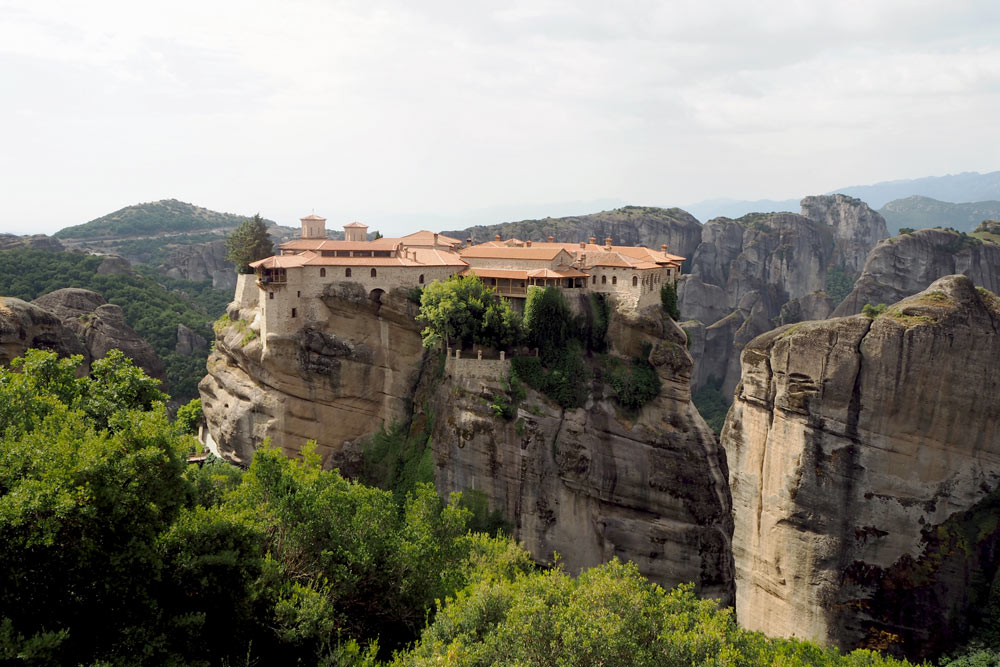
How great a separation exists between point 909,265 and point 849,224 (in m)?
47.0

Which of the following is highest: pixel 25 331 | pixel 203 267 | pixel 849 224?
pixel 849 224

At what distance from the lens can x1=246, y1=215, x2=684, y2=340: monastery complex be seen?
3900 centimetres

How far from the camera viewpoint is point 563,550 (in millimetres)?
36938

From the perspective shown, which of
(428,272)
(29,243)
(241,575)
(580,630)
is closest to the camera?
(580,630)

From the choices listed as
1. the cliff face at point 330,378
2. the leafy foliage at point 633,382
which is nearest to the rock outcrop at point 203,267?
the cliff face at point 330,378

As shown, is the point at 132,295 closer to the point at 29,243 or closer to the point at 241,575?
the point at 29,243

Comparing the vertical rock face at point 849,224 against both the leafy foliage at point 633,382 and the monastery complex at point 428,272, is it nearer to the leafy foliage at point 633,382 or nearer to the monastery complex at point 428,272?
the monastery complex at point 428,272

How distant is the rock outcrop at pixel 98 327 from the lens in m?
47.3

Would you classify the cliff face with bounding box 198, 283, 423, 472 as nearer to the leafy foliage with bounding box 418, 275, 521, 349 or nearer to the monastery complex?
the monastery complex

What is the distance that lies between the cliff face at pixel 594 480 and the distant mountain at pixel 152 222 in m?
126

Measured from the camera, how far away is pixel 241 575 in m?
16.8

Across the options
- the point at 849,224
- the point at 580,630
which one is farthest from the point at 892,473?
the point at 849,224

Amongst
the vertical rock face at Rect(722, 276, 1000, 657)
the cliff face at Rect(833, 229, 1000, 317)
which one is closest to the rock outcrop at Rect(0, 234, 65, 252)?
the vertical rock face at Rect(722, 276, 1000, 657)

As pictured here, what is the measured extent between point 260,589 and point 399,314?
23.7 m
